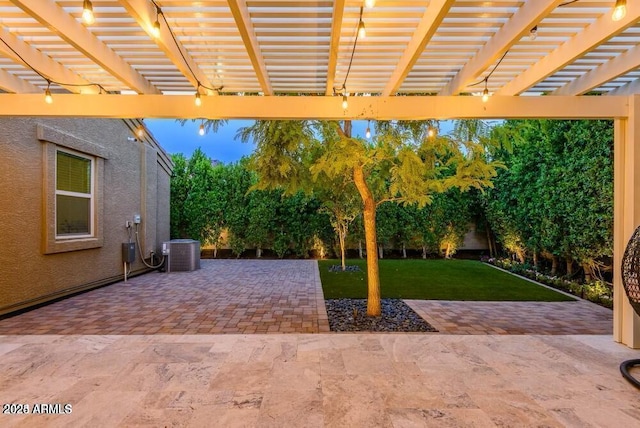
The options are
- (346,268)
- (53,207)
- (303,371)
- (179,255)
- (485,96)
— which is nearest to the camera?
(303,371)

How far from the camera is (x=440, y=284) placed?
24.5ft

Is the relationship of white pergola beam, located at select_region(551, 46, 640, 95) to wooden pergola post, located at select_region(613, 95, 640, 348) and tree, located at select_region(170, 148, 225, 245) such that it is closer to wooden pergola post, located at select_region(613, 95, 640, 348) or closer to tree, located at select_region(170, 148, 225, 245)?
wooden pergola post, located at select_region(613, 95, 640, 348)

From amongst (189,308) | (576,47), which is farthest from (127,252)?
(576,47)

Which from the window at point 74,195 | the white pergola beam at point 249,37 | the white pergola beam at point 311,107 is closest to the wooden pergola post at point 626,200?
the white pergola beam at point 311,107

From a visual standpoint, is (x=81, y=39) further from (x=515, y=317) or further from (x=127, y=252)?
(x=515, y=317)

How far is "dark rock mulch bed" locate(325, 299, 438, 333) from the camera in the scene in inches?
179

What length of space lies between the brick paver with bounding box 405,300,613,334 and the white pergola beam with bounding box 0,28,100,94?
553cm

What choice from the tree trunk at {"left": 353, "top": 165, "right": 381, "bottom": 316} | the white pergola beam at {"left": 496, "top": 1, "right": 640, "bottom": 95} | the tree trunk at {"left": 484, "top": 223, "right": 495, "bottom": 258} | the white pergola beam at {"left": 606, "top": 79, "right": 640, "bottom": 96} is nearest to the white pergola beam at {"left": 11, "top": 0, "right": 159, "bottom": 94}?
the tree trunk at {"left": 353, "top": 165, "right": 381, "bottom": 316}

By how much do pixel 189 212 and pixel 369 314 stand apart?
8.72 metres

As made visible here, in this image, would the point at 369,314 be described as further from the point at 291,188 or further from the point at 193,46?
the point at 193,46

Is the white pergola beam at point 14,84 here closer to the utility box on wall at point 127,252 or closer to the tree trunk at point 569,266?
the utility box on wall at point 127,252

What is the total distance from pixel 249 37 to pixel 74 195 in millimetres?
5870

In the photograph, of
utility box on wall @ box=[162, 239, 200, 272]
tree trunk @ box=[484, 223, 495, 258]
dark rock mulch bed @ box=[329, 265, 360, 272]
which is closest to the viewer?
utility box on wall @ box=[162, 239, 200, 272]

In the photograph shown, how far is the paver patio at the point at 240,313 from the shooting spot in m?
4.48
